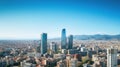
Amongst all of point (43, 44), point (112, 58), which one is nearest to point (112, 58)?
point (112, 58)

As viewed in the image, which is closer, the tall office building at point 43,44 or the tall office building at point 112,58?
the tall office building at point 112,58

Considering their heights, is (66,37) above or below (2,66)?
above

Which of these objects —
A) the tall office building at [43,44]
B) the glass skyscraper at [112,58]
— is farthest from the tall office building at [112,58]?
the tall office building at [43,44]

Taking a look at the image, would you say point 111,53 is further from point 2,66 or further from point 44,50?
point 44,50

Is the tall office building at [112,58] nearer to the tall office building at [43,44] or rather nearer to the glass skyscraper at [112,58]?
the glass skyscraper at [112,58]

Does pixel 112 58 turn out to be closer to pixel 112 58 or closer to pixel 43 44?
pixel 112 58

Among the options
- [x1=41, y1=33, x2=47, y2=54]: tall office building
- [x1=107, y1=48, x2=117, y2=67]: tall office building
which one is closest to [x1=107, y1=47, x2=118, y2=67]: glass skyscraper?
[x1=107, y1=48, x2=117, y2=67]: tall office building

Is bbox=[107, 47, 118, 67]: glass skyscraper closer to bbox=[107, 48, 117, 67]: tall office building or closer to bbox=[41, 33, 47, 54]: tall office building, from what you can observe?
bbox=[107, 48, 117, 67]: tall office building

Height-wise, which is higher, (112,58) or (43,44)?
(43,44)

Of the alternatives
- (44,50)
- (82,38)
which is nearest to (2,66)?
(44,50)

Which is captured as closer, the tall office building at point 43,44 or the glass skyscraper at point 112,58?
the glass skyscraper at point 112,58

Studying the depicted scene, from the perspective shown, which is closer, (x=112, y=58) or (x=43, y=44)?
(x=112, y=58)
